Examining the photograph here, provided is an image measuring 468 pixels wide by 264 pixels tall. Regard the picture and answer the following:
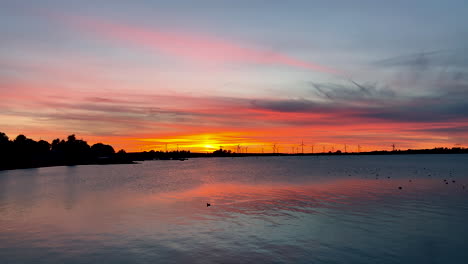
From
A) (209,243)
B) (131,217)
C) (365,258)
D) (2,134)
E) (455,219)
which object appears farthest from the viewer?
(2,134)

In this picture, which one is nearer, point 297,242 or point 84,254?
point 84,254

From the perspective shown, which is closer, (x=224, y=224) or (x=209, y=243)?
(x=209, y=243)

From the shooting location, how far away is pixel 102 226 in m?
34.6

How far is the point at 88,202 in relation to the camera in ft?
174

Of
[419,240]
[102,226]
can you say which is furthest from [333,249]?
[102,226]

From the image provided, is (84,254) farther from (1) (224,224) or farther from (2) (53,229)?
(1) (224,224)

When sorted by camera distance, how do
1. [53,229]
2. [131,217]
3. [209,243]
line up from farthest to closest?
1. [131,217]
2. [53,229]
3. [209,243]

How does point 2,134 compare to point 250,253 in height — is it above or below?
above

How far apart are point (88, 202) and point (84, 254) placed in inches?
1195

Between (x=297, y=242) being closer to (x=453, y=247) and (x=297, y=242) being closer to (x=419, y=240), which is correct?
(x=419, y=240)

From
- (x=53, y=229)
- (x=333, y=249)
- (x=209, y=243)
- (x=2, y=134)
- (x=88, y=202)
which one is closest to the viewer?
(x=333, y=249)

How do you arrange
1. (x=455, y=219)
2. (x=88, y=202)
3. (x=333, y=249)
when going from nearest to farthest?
(x=333, y=249) < (x=455, y=219) < (x=88, y=202)

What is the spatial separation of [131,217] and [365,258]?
27145mm

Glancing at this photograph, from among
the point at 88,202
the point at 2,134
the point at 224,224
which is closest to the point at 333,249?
the point at 224,224
